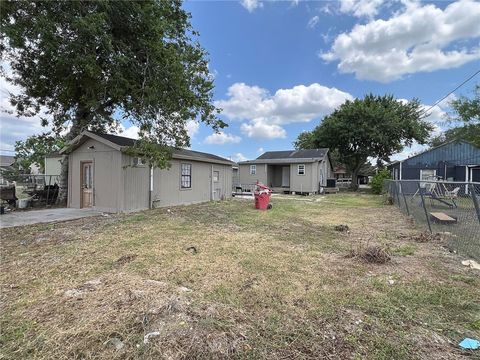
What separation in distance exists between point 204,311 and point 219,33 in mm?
14028

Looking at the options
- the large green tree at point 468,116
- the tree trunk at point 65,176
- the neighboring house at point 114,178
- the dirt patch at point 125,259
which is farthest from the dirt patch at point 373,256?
the large green tree at point 468,116

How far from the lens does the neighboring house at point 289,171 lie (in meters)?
22.8

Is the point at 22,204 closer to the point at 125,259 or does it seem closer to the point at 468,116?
the point at 125,259

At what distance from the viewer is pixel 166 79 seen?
31.7ft

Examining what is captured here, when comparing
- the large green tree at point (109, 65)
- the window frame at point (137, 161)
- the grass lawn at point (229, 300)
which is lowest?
the grass lawn at point (229, 300)

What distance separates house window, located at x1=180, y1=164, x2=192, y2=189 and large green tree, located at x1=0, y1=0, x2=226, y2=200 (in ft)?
8.12

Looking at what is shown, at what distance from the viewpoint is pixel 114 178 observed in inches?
408

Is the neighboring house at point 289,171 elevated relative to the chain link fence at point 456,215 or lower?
elevated

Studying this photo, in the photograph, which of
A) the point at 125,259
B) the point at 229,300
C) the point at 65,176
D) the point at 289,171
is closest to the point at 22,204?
the point at 65,176

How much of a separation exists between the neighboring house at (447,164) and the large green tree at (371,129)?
3.23 m

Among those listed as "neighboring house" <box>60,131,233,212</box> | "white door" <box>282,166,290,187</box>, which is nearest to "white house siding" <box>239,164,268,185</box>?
"white door" <box>282,166,290,187</box>

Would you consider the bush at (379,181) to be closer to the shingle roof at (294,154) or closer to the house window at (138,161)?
the shingle roof at (294,154)

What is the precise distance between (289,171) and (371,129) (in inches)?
340

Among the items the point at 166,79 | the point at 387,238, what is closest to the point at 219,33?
the point at 166,79
